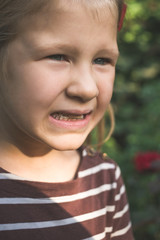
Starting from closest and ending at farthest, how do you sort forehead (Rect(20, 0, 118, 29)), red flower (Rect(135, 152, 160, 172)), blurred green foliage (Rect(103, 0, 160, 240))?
forehead (Rect(20, 0, 118, 29)) → red flower (Rect(135, 152, 160, 172)) → blurred green foliage (Rect(103, 0, 160, 240))

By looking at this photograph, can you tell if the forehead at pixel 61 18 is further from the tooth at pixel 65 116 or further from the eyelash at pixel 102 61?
the tooth at pixel 65 116

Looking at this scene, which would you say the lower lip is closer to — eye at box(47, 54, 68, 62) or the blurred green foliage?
eye at box(47, 54, 68, 62)

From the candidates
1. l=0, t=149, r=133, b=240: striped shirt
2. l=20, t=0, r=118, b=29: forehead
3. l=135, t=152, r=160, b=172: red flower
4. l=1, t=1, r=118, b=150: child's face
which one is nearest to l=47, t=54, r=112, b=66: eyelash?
l=1, t=1, r=118, b=150: child's face

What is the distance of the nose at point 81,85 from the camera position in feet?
4.01

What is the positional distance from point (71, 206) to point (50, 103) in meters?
0.47

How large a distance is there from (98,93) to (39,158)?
0.37 meters

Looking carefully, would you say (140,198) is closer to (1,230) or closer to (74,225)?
(74,225)

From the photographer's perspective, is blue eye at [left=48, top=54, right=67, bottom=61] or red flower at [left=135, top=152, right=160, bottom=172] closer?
blue eye at [left=48, top=54, right=67, bottom=61]

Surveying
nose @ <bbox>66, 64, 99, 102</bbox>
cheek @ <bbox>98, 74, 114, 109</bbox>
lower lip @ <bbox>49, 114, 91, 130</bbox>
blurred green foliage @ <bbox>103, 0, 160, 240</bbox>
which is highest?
nose @ <bbox>66, 64, 99, 102</bbox>

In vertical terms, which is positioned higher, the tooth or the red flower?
the tooth

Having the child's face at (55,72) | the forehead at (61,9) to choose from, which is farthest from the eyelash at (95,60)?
the forehead at (61,9)

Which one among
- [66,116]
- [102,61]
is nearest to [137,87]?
[102,61]

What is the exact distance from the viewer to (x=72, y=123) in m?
1.33

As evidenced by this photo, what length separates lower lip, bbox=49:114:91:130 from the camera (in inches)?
50.0
